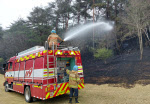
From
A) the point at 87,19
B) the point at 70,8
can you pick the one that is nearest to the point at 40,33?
the point at 70,8

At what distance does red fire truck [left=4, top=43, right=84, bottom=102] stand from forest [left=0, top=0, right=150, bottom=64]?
9.78 m

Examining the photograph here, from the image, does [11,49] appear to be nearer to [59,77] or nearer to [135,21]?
[59,77]

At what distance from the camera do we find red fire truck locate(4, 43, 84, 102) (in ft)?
18.1

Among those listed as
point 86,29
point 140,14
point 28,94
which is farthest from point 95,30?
point 28,94

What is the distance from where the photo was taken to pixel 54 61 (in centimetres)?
582

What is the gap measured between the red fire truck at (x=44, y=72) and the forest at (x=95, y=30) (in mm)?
9777

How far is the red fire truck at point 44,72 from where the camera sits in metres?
5.53

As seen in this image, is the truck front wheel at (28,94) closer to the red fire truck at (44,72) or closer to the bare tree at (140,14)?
the red fire truck at (44,72)

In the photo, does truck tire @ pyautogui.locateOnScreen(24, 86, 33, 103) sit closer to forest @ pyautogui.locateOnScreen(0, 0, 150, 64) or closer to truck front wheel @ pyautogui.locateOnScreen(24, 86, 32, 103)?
truck front wheel @ pyautogui.locateOnScreen(24, 86, 32, 103)

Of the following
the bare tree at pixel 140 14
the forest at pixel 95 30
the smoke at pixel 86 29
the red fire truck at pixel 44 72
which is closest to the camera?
the red fire truck at pixel 44 72

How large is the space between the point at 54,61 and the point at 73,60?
1.45 meters

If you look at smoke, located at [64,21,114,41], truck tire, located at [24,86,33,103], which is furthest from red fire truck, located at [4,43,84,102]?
smoke, located at [64,21,114,41]

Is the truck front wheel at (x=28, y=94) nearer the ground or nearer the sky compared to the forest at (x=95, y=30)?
nearer the ground

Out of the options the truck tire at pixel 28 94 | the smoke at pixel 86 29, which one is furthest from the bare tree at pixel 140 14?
the truck tire at pixel 28 94
